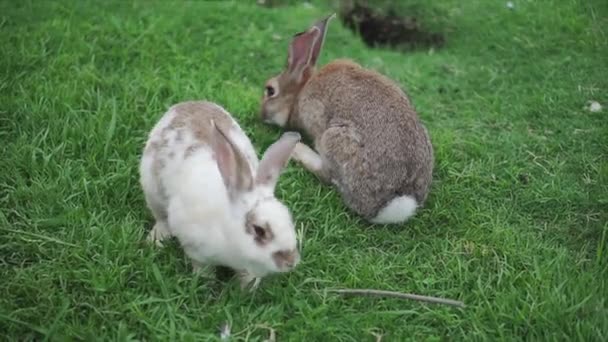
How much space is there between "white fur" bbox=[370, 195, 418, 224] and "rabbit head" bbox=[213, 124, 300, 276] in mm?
1009

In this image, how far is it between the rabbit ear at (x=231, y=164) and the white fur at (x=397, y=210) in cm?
111

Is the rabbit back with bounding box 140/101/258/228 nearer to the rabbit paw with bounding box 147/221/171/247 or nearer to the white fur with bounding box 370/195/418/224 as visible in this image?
the rabbit paw with bounding box 147/221/171/247

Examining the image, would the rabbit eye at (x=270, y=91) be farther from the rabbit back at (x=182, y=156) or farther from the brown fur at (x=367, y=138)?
Answer: the rabbit back at (x=182, y=156)

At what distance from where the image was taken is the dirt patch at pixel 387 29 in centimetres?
607

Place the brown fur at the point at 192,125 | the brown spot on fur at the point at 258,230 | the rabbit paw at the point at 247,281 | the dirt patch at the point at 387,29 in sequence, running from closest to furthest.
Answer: the brown spot on fur at the point at 258,230, the rabbit paw at the point at 247,281, the brown fur at the point at 192,125, the dirt patch at the point at 387,29

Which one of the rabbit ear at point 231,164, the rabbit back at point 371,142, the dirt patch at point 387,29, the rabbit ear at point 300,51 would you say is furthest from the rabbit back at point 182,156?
the dirt patch at point 387,29

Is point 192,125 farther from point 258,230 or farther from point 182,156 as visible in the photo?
point 258,230

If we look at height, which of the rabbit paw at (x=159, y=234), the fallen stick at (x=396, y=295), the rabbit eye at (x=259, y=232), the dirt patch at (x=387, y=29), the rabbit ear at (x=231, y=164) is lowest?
the dirt patch at (x=387, y=29)

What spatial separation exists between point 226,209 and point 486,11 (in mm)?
4133

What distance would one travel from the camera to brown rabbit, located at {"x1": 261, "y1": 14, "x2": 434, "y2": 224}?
12.4 ft

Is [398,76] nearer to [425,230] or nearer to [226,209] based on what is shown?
[425,230]

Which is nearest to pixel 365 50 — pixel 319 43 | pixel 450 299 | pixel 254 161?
pixel 319 43

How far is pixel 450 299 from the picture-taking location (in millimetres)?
3154

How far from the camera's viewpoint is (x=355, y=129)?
4008 millimetres
